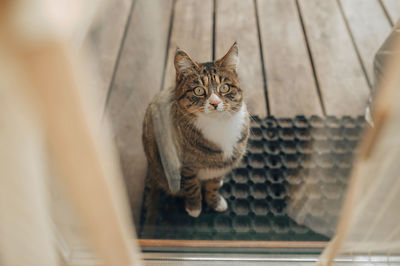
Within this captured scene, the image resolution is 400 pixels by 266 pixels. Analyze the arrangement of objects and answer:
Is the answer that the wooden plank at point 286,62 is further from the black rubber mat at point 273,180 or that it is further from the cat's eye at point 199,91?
the cat's eye at point 199,91

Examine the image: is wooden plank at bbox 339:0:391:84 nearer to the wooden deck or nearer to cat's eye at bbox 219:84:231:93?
the wooden deck

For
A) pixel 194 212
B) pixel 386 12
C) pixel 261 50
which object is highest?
pixel 386 12

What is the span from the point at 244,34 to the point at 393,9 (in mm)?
338

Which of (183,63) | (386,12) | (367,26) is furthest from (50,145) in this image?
(367,26)

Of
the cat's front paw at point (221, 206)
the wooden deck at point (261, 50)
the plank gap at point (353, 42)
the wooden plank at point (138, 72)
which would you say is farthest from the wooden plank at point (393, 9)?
the cat's front paw at point (221, 206)

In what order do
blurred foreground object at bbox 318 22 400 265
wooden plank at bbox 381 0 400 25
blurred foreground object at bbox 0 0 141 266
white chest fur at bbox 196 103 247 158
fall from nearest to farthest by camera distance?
blurred foreground object at bbox 0 0 141 266 → blurred foreground object at bbox 318 22 400 265 → wooden plank at bbox 381 0 400 25 → white chest fur at bbox 196 103 247 158

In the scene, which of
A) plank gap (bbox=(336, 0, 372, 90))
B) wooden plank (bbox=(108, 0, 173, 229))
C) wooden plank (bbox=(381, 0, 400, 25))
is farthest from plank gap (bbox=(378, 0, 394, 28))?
wooden plank (bbox=(108, 0, 173, 229))

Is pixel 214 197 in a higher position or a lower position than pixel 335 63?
lower

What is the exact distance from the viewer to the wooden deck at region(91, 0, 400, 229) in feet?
2.39

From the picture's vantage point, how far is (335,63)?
99 cm

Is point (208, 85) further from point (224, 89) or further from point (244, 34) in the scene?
point (244, 34)

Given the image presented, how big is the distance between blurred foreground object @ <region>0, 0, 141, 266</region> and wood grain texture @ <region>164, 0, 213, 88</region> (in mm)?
410

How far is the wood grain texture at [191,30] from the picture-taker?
2.33ft

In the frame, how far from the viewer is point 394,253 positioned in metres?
0.66
